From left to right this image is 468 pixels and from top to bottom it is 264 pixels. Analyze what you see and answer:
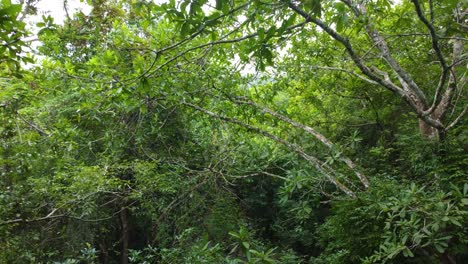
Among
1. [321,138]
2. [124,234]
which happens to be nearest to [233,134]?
[321,138]

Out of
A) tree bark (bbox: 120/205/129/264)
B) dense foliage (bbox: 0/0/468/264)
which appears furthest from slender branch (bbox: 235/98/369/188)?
tree bark (bbox: 120/205/129/264)

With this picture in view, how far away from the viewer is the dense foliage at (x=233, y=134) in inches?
117

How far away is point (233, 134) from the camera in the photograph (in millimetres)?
4953

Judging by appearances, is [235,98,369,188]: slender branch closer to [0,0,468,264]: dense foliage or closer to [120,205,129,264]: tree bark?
[0,0,468,264]: dense foliage

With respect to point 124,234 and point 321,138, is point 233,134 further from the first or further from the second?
point 124,234

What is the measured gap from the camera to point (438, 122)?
3.81 meters

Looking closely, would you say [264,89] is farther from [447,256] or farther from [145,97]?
[447,256]

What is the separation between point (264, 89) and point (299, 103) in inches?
81.5

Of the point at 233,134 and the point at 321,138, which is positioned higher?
the point at 233,134

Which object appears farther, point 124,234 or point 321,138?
point 124,234

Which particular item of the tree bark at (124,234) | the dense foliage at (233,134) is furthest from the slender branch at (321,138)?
the tree bark at (124,234)

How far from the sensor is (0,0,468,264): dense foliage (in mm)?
2975

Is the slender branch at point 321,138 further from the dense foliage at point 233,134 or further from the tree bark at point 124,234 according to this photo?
the tree bark at point 124,234

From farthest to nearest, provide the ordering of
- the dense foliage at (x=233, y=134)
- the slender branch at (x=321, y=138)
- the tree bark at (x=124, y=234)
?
the tree bark at (x=124, y=234) < the slender branch at (x=321, y=138) < the dense foliage at (x=233, y=134)
